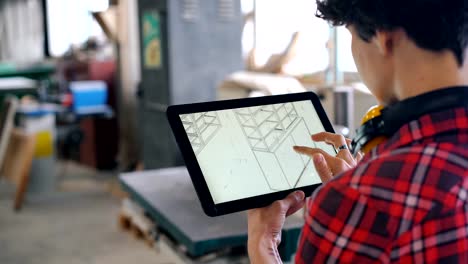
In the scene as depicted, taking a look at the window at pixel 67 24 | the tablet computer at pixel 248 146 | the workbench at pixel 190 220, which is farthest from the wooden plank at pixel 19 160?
the window at pixel 67 24

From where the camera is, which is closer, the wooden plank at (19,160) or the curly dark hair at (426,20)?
the curly dark hair at (426,20)

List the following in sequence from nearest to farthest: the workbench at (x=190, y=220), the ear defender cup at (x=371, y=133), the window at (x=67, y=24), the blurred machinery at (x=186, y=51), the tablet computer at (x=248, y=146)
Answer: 1. the ear defender cup at (x=371, y=133)
2. the tablet computer at (x=248, y=146)
3. the workbench at (x=190, y=220)
4. the blurred machinery at (x=186, y=51)
5. the window at (x=67, y=24)

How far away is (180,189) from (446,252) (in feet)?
4.20

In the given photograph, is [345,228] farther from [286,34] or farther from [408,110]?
[286,34]

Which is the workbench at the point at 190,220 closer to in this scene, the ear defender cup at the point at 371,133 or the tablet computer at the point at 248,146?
the tablet computer at the point at 248,146

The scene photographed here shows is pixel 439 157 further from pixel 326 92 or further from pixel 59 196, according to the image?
pixel 59 196

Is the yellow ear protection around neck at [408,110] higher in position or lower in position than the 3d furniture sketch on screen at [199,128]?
higher

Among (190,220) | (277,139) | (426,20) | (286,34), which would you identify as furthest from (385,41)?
(286,34)

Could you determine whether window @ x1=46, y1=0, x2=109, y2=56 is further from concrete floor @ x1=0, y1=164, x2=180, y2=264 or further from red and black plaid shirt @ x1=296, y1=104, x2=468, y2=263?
red and black plaid shirt @ x1=296, y1=104, x2=468, y2=263

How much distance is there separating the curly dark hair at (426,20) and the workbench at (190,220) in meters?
0.91

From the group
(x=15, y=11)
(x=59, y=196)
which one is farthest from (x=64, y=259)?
(x=15, y=11)

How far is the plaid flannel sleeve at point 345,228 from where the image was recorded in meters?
0.62

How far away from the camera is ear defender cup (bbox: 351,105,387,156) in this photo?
2.32ft

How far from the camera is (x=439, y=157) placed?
61cm
